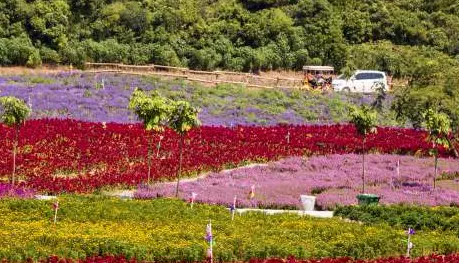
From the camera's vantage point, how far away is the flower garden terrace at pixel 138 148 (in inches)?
1217

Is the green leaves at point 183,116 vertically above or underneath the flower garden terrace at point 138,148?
above

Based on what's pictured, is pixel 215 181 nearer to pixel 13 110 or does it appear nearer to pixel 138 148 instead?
pixel 138 148

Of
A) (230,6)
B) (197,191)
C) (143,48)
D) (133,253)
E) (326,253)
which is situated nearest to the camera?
(133,253)

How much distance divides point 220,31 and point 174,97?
2331cm

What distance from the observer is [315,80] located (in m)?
60.7

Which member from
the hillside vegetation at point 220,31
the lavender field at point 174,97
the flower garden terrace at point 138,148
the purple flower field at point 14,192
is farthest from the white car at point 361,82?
the purple flower field at point 14,192

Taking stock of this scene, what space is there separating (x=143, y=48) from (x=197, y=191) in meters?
36.5

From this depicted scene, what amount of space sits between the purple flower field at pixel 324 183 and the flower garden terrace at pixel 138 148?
55.1 inches

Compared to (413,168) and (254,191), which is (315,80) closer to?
(413,168)

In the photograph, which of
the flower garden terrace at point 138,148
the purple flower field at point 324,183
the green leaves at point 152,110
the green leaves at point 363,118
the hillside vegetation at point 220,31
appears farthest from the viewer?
the hillside vegetation at point 220,31

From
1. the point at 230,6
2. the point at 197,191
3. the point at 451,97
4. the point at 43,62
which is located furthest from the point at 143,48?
the point at 197,191

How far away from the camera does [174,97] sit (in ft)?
162

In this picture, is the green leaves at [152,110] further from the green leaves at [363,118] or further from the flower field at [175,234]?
the green leaves at [363,118]

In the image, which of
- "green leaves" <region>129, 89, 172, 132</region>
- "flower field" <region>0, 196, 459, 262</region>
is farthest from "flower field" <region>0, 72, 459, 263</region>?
"green leaves" <region>129, 89, 172, 132</region>
